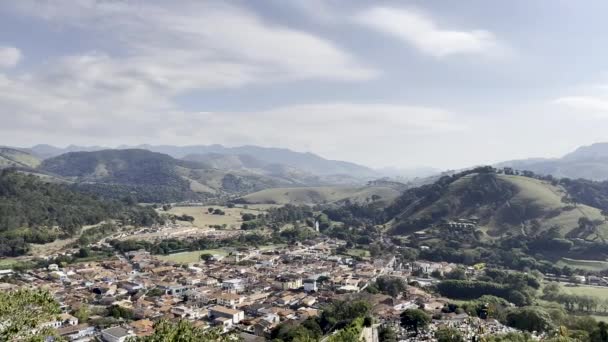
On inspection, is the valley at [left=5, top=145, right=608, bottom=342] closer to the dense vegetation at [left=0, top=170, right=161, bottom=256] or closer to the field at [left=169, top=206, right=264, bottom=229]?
the dense vegetation at [left=0, top=170, right=161, bottom=256]

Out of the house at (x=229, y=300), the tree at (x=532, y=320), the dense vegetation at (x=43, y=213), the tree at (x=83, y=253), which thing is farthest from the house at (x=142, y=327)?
the dense vegetation at (x=43, y=213)

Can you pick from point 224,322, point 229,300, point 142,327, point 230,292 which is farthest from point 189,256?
point 142,327

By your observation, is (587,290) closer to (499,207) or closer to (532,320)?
(532,320)

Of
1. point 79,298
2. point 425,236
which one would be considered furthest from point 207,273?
point 425,236

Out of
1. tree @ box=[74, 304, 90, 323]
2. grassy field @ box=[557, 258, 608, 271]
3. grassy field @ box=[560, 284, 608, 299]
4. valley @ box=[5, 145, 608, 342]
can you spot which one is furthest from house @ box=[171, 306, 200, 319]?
grassy field @ box=[557, 258, 608, 271]

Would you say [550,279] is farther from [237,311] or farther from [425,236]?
[237,311]

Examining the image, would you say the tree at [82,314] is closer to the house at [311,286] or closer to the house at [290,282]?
the house at [290,282]

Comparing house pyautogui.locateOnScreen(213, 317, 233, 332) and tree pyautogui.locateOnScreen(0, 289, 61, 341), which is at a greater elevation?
tree pyautogui.locateOnScreen(0, 289, 61, 341)
